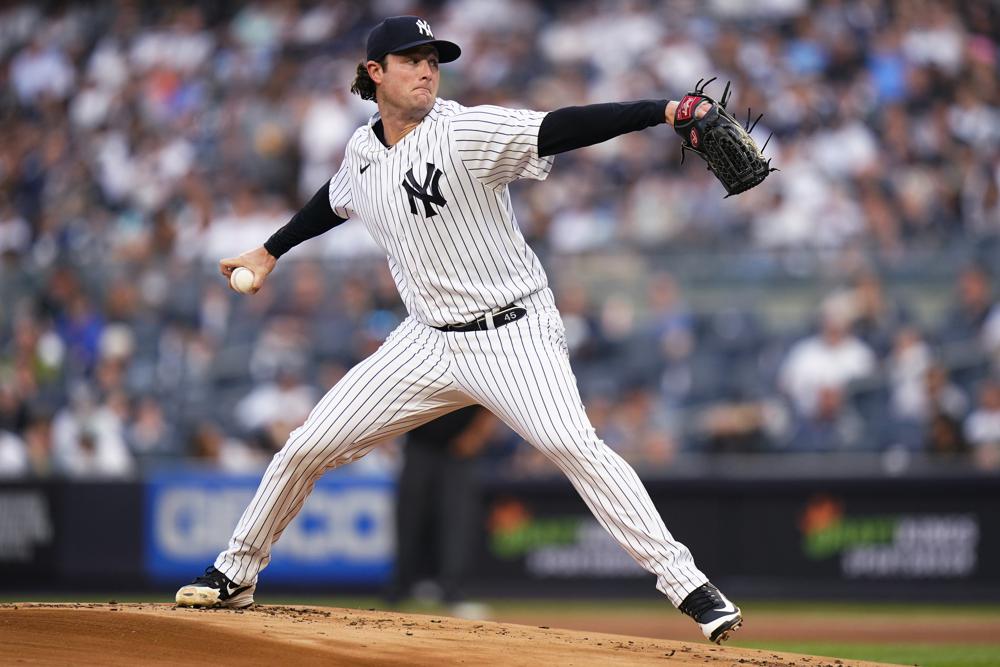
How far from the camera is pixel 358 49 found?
14.9 m

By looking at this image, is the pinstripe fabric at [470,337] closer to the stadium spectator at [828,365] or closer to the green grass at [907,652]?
the green grass at [907,652]

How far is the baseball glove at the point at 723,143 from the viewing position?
4094mm

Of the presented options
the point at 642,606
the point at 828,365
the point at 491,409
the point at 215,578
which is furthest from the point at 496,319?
the point at 828,365

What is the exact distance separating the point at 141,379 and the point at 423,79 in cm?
734

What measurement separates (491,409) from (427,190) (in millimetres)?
759

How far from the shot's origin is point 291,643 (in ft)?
13.5

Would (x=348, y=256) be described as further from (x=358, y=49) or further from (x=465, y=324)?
(x=465, y=324)

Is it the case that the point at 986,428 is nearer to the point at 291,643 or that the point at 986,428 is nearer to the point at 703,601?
the point at 703,601

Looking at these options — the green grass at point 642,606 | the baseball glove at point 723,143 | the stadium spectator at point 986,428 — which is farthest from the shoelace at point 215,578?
the stadium spectator at point 986,428

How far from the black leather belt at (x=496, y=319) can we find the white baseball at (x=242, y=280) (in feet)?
2.70

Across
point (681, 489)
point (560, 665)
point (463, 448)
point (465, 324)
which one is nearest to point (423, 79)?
point (465, 324)

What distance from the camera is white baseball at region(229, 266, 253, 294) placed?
16.1ft

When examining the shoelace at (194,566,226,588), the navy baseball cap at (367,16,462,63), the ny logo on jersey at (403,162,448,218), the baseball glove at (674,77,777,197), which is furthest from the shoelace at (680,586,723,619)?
Result: the navy baseball cap at (367,16,462,63)

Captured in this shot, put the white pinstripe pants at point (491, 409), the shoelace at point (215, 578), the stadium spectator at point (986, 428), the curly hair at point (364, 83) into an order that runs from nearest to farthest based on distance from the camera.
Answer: the white pinstripe pants at point (491, 409)
the curly hair at point (364, 83)
the shoelace at point (215, 578)
the stadium spectator at point (986, 428)
